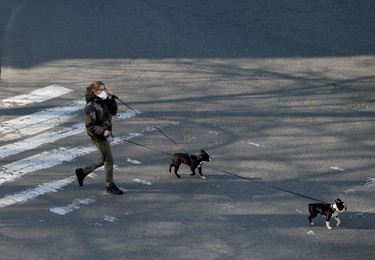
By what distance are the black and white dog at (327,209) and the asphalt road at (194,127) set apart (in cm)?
23

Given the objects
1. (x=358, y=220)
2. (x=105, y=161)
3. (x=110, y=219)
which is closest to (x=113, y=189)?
(x=105, y=161)

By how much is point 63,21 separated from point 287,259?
10.5 meters

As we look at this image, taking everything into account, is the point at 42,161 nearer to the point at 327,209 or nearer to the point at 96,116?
the point at 96,116

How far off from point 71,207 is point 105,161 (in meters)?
0.86

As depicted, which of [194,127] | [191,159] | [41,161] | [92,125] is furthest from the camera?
[194,127]

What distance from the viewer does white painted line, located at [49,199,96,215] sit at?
45.9ft

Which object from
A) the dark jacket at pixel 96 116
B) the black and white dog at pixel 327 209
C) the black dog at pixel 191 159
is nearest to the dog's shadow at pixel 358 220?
the black and white dog at pixel 327 209

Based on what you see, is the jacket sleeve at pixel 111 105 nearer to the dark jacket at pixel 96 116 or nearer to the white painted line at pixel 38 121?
the dark jacket at pixel 96 116

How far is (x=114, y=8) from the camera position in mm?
21875

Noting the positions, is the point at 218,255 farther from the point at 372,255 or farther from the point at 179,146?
the point at 179,146

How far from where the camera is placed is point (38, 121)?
56.3ft

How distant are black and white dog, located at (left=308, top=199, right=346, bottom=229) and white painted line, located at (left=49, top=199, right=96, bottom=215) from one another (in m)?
3.27

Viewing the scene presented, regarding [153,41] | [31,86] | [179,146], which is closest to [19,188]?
[179,146]

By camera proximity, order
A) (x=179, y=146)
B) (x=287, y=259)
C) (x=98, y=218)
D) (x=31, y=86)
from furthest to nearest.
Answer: (x=31, y=86)
(x=179, y=146)
(x=98, y=218)
(x=287, y=259)
